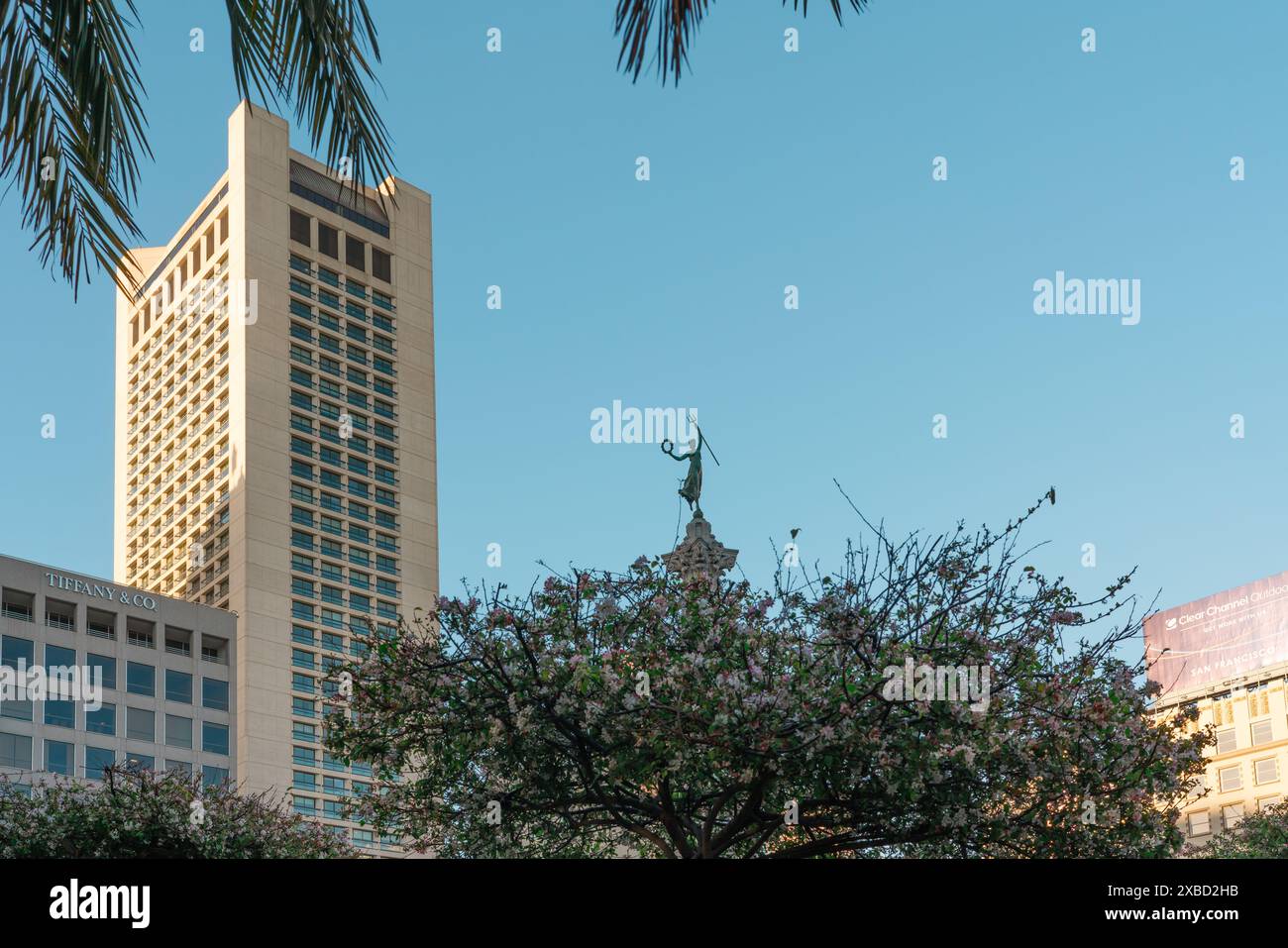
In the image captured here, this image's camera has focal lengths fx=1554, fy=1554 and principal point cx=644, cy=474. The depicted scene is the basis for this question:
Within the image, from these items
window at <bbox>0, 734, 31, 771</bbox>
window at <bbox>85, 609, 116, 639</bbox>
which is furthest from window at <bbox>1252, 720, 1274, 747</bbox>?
window at <bbox>0, 734, 31, 771</bbox>

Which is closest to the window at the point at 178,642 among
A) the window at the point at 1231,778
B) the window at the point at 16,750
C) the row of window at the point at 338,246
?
the window at the point at 16,750

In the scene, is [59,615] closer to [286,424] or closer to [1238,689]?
[286,424]

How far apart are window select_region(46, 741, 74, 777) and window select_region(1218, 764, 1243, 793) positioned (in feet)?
240

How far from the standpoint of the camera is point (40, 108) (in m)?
8.63

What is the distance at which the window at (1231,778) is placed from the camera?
334 feet

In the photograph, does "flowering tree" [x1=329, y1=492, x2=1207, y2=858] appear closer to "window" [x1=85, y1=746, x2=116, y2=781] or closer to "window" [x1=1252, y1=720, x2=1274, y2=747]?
"window" [x1=85, y1=746, x2=116, y2=781]

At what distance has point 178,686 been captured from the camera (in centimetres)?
10131

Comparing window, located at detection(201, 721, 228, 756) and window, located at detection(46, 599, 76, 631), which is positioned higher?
window, located at detection(46, 599, 76, 631)

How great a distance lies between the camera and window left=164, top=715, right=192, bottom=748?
325ft

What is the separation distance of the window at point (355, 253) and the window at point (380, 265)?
0.85 meters
